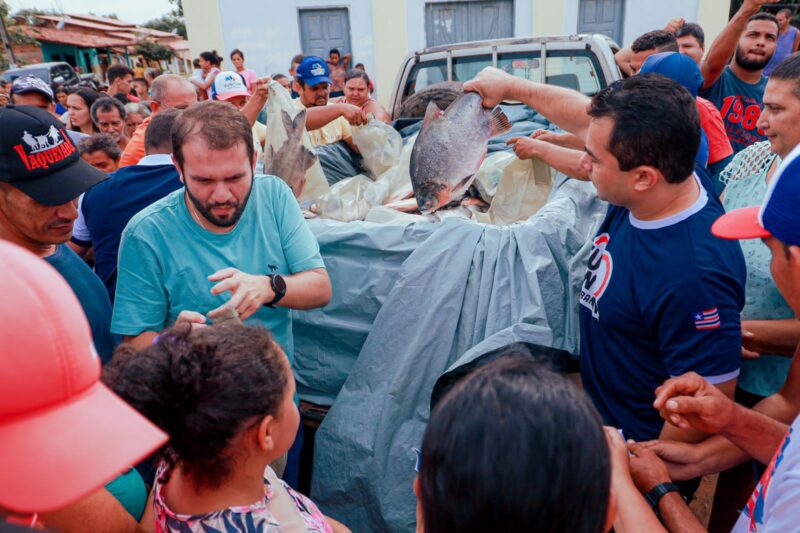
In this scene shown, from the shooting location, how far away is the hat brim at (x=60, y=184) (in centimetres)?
171

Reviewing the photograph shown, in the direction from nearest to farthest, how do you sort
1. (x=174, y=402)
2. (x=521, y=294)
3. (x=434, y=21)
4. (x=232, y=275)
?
(x=174, y=402) → (x=232, y=275) → (x=521, y=294) → (x=434, y=21)

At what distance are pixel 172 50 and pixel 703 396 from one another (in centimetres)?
2584

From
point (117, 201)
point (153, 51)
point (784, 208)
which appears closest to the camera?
point (784, 208)

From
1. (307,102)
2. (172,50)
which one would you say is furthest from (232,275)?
(172,50)

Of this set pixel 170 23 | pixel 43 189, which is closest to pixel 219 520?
pixel 43 189

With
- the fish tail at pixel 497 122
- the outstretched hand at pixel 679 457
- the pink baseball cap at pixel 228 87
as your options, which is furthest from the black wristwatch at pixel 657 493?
the pink baseball cap at pixel 228 87

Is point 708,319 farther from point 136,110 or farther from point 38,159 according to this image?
point 136,110

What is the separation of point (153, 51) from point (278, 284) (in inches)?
1023

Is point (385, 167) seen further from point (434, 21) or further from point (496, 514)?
point (434, 21)

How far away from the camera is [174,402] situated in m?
1.19

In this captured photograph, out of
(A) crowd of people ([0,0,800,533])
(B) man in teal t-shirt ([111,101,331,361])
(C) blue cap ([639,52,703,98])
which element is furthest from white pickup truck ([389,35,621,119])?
(B) man in teal t-shirt ([111,101,331,361])

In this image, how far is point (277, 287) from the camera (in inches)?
72.7

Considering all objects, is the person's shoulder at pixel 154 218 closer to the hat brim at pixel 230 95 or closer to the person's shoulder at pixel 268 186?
the person's shoulder at pixel 268 186

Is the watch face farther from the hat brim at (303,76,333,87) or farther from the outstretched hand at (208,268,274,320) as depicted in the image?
the hat brim at (303,76,333,87)
